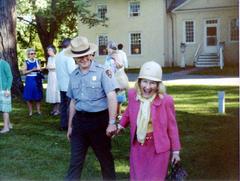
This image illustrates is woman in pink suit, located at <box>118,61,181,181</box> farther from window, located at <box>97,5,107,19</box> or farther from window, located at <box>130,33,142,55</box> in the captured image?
window, located at <box>97,5,107,19</box>

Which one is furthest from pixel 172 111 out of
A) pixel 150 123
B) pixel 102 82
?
pixel 102 82

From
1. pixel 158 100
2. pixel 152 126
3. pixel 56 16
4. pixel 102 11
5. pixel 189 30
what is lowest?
pixel 152 126

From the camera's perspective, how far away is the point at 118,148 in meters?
7.09

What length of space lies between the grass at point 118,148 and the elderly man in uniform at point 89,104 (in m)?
1.03

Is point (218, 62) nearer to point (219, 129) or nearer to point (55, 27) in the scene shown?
point (55, 27)

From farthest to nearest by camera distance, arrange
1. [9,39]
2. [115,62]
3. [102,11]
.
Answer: [102,11] → [9,39] → [115,62]

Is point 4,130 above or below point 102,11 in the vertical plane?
below

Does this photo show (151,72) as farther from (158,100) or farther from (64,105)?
(64,105)

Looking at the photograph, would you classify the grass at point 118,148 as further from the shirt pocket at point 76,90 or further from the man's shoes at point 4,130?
the shirt pocket at point 76,90

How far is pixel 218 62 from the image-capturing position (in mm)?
23484

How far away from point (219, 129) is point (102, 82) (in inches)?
165

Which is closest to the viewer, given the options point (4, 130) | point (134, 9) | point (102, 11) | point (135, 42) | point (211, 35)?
point (4, 130)

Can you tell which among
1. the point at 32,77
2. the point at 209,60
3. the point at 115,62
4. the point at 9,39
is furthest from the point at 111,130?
the point at 209,60

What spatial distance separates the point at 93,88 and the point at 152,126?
82cm
